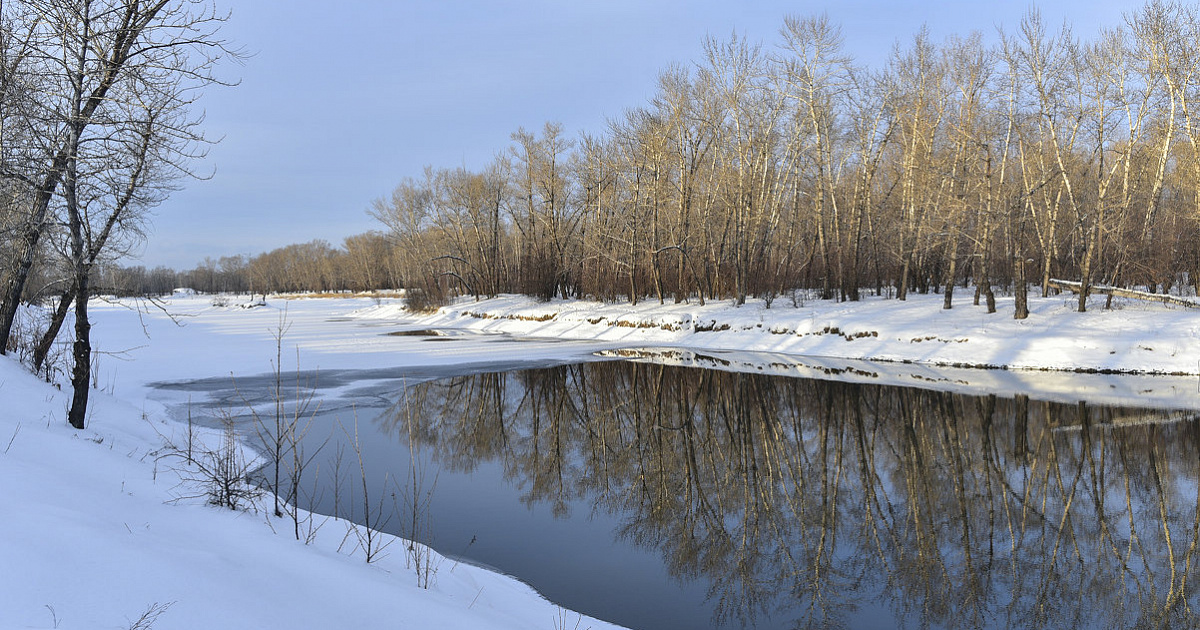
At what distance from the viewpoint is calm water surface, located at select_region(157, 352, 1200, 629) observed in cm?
541

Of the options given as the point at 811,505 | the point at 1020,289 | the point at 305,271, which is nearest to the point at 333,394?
the point at 811,505

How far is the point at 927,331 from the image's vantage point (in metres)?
20.4

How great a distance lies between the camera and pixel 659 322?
28.1m

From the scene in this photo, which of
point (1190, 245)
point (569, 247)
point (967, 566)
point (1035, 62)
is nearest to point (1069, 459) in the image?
point (967, 566)

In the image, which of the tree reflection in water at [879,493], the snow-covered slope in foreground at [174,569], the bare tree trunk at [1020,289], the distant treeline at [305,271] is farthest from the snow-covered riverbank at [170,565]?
the distant treeline at [305,271]

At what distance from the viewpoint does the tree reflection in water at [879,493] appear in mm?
5418

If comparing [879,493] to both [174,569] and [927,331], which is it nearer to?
[174,569]

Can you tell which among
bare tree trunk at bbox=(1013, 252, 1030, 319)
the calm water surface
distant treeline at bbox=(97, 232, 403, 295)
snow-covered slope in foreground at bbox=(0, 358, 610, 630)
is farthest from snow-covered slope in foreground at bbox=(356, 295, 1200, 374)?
distant treeline at bbox=(97, 232, 403, 295)

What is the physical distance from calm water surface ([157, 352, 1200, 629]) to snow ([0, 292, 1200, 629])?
2.89ft

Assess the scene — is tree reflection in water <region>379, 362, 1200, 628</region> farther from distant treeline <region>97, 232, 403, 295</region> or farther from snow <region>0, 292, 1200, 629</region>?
distant treeline <region>97, 232, 403, 295</region>

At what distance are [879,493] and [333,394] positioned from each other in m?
11.2

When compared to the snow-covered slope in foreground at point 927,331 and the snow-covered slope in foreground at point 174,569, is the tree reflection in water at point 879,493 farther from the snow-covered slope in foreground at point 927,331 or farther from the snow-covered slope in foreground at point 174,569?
the snow-covered slope in foreground at point 927,331

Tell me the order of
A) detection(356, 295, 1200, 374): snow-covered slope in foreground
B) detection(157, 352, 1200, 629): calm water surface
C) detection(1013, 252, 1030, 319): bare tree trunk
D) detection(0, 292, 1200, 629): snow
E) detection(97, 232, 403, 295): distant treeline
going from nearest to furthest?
detection(0, 292, 1200, 629): snow
detection(157, 352, 1200, 629): calm water surface
detection(356, 295, 1200, 374): snow-covered slope in foreground
detection(1013, 252, 1030, 319): bare tree trunk
detection(97, 232, 403, 295): distant treeline

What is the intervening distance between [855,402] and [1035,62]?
15.4m
